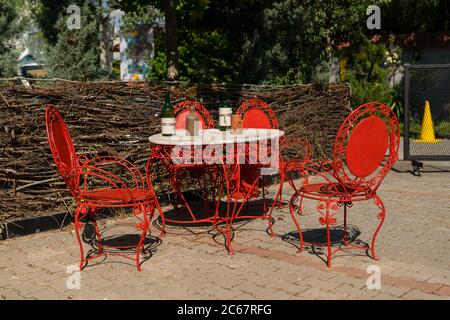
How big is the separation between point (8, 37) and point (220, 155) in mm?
9365

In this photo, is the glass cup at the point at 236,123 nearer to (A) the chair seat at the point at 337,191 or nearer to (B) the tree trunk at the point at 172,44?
(A) the chair seat at the point at 337,191

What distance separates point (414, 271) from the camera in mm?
4523

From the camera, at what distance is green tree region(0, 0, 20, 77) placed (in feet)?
41.1

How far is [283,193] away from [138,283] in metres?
3.90

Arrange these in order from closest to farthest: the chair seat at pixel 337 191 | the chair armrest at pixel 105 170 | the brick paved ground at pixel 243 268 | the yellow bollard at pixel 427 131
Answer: the brick paved ground at pixel 243 268, the chair armrest at pixel 105 170, the chair seat at pixel 337 191, the yellow bollard at pixel 427 131

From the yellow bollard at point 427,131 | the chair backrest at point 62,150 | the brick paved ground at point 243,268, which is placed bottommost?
the brick paved ground at point 243,268

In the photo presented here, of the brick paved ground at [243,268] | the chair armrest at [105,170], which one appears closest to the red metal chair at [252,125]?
the brick paved ground at [243,268]

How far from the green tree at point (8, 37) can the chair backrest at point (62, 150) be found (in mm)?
8823

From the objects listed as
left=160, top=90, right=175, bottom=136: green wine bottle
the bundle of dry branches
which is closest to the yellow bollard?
the bundle of dry branches

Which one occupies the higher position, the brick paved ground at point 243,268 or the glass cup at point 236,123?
the glass cup at point 236,123

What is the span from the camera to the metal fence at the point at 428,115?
9.85 meters

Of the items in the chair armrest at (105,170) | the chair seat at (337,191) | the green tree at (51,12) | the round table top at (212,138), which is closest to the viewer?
the chair armrest at (105,170)

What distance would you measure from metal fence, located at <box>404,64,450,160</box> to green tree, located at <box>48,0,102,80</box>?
7669 millimetres
